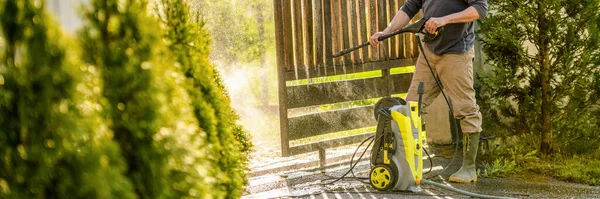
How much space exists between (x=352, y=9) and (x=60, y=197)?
18.1 ft

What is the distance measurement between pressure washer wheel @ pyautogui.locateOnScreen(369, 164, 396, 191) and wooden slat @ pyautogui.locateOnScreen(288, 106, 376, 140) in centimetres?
120

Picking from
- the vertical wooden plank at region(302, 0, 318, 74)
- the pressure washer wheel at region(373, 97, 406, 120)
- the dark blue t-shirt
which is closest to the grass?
the dark blue t-shirt

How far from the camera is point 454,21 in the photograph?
5.58 meters

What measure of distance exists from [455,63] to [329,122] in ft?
4.70

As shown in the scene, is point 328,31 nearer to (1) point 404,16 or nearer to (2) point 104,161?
(1) point 404,16

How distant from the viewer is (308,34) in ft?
21.6

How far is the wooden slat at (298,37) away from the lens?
6.45 metres

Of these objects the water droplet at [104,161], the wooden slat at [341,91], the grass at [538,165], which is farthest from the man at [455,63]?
the water droplet at [104,161]

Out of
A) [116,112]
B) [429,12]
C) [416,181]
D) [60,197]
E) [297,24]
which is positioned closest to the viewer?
[60,197]

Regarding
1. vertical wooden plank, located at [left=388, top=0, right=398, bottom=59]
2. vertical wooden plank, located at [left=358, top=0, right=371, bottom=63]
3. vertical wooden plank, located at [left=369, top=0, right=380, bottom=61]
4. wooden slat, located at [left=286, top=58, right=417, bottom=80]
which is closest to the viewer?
wooden slat, located at [left=286, top=58, right=417, bottom=80]

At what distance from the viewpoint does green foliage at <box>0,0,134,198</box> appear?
63.2 inches

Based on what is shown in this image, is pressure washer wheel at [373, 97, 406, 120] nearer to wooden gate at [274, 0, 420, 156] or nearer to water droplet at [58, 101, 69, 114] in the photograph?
wooden gate at [274, 0, 420, 156]

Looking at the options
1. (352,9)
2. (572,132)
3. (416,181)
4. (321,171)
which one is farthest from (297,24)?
(572,132)

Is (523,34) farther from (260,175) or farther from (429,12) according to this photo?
(260,175)
